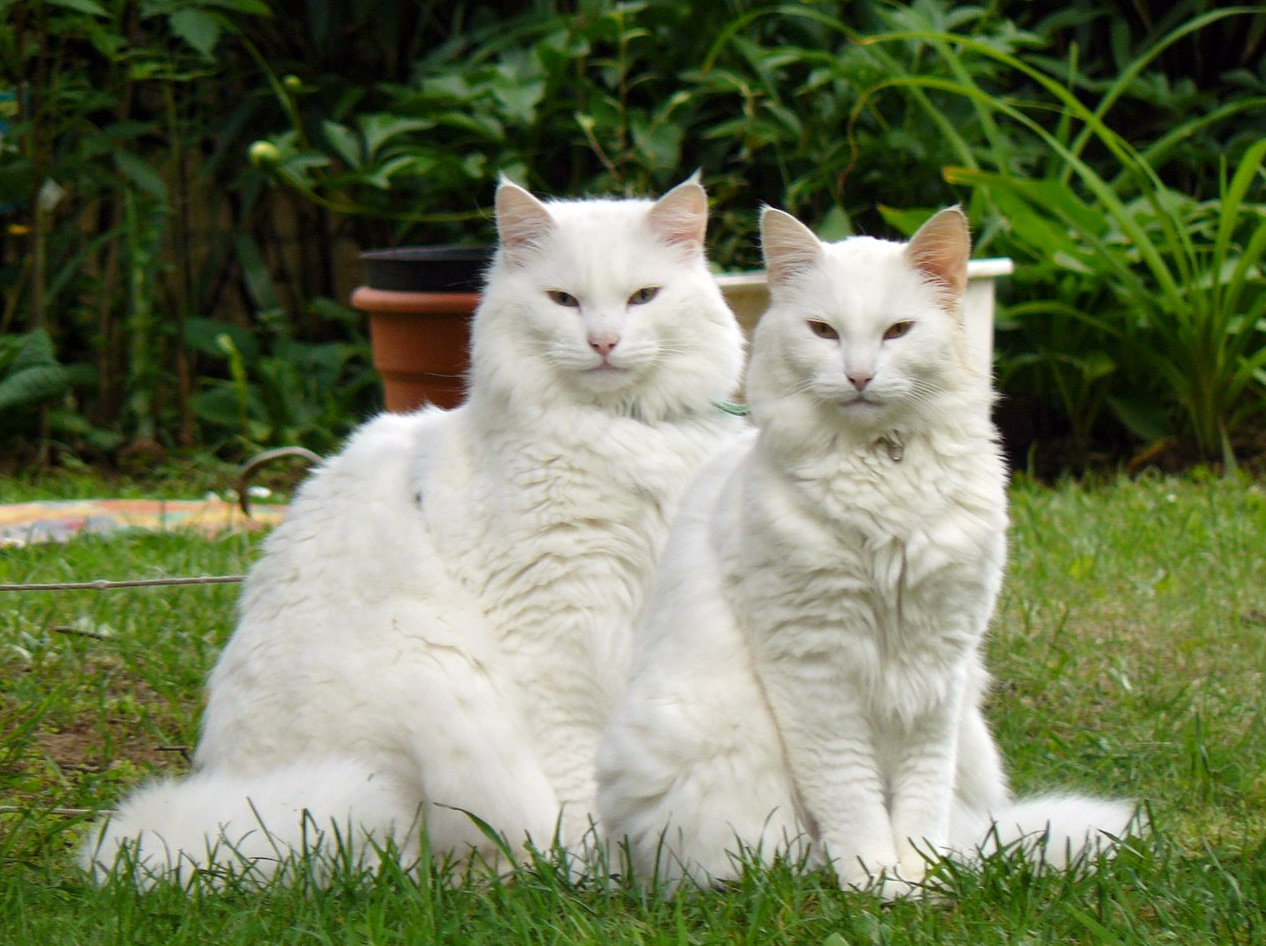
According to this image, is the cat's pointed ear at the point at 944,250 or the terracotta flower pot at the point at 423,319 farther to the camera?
the terracotta flower pot at the point at 423,319

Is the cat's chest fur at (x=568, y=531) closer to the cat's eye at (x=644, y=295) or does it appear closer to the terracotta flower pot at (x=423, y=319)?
the cat's eye at (x=644, y=295)

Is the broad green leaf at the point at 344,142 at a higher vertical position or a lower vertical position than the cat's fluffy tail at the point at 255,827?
higher

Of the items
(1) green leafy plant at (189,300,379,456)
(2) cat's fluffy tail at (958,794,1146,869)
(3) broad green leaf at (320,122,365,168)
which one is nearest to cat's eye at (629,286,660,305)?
(2) cat's fluffy tail at (958,794,1146,869)

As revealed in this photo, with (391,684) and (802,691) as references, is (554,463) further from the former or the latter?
(802,691)

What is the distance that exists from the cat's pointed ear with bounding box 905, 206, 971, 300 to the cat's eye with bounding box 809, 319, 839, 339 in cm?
14

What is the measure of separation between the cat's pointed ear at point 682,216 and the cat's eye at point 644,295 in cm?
9

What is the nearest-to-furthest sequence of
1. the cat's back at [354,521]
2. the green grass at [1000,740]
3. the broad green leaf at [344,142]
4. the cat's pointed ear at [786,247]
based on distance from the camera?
the green grass at [1000,740] < the cat's pointed ear at [786,247] < the cat's back at [354,521] < the broad green leaf at [344,142]

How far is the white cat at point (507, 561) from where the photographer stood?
2.38 m

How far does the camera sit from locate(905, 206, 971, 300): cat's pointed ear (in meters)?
1.96

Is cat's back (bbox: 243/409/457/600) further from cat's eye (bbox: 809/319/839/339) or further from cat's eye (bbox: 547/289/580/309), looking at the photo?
cat's eye (bbox: 809/319/839/339)

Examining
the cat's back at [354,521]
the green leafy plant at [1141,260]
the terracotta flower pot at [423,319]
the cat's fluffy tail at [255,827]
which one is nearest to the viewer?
the cat's fluffy tail at [255,827]

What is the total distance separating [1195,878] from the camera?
78.3 inches

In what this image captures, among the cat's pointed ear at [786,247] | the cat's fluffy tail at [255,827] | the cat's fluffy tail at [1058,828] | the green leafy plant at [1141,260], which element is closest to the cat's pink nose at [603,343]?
the cat's pointed ear at [786,247]

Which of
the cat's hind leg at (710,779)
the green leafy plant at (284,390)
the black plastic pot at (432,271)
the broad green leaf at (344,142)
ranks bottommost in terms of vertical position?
the green leafy plant at (284,390)
